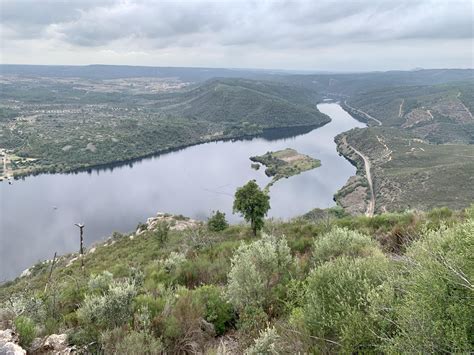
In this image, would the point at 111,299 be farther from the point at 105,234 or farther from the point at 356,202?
the point at 356,202

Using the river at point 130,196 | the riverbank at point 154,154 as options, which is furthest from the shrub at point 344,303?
the riverbank at point 154,154

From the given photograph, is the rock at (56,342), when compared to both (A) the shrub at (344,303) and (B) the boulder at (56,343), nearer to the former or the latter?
(B) the boulder at (56,343)

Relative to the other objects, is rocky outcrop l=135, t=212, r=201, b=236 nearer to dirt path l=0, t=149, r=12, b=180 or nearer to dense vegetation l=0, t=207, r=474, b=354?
dense vegetation l=0, t=207, r=474, b=354

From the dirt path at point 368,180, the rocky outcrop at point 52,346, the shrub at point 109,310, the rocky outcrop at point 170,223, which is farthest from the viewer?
the dirt path at point 368,180

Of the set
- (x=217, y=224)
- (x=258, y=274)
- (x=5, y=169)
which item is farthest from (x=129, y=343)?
(x=5, y=169)

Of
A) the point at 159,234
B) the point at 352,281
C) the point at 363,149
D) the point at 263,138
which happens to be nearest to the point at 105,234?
the point at 159,234

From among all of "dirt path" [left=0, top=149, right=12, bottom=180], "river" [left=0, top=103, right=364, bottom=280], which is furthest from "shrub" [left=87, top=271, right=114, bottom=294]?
"dirt path" [left=0, top=149, right=12, bottom=180]
